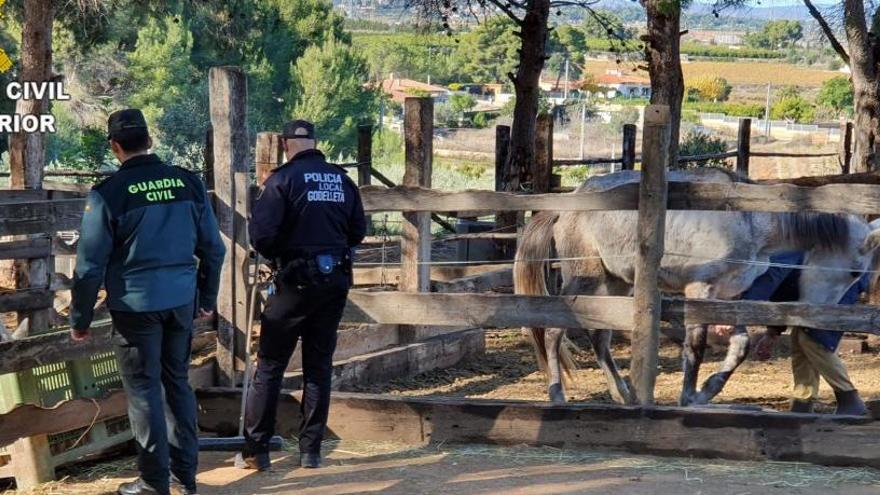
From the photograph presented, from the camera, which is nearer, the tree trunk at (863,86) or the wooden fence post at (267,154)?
the wooden fence post at (267,154)

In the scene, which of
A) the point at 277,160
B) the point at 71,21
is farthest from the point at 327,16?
the point at 277,160

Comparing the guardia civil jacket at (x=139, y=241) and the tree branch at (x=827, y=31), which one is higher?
the tree branch at (x=827, y=31)

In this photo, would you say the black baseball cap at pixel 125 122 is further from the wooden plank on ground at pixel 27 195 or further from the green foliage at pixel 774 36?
the green foliage at pixel 774 36

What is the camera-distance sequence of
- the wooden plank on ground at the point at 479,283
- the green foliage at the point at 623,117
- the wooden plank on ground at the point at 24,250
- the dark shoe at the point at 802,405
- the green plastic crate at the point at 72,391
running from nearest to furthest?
the green plastic crate at the point at 72,391 → the dark shoe at the point at 802,405 → the wooden plank on ground at the point at 24,250 → the wooden plank on ground at the point at 479,283 → the green foliage at the point at 623,117

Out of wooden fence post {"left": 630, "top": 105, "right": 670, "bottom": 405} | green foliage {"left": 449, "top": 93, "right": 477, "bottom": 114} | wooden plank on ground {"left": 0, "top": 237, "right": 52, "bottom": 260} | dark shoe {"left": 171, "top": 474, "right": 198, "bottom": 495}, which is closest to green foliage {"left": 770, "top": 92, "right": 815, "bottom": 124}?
green foliage {"left": 449, "top": 93, "right": 477, "bottom": 114}

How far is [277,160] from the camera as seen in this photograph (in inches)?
337

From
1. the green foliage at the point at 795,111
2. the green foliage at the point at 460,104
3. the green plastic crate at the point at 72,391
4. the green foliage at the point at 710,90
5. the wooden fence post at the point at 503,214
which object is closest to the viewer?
the green plastic crate at the point at 72,391

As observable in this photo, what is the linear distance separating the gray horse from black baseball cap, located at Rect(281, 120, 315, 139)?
2.30 m

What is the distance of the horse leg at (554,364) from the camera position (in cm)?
798

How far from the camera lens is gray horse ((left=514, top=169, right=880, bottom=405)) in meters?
7.43

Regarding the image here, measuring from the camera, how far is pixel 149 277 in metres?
5.12

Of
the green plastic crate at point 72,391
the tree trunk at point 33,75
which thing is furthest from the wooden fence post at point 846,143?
the green plastic crate at point 72,391

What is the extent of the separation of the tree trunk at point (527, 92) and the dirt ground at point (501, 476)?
8.70 m

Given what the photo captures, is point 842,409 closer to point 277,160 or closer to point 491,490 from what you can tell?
point 491,490
